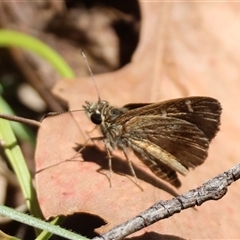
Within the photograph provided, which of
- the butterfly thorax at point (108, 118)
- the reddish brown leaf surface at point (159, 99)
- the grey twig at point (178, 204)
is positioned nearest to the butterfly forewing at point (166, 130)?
the butterfly thorax at point (108, 118)

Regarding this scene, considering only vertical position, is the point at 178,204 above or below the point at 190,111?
below

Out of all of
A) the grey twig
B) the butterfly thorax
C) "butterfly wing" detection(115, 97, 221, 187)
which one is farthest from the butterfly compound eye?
the grey twig

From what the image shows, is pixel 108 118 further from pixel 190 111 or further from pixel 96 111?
pixel 190 111

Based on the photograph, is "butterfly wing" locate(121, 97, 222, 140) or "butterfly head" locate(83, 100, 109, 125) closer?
"butterfly wing" locate(121, 97, 222, 140)

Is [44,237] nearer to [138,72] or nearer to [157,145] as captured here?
[157,145]

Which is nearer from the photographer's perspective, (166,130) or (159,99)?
(166,130)

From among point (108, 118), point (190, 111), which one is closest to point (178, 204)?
point (190, 111)

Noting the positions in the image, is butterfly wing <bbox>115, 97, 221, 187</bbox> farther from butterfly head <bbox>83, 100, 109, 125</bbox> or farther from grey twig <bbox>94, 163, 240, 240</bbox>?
grey twig <bbox>94, 163, 240, 240</bbox>

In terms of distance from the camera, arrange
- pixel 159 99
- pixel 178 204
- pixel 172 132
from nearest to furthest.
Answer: pixel 178 204, pixel 172 132, pixel 159 99
